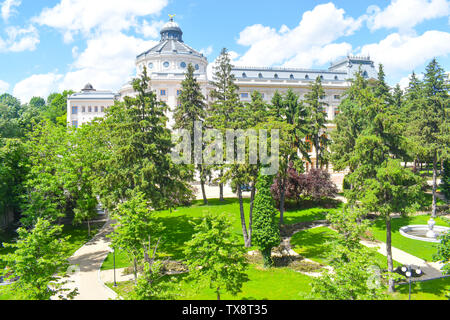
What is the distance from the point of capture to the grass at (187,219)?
25.5m

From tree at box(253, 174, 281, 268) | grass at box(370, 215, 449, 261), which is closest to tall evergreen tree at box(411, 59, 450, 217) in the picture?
grass at box(370, 215, 449, 261)

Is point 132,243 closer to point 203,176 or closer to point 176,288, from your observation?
point 176,288

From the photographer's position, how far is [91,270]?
2267cm

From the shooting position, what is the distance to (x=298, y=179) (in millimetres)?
35781

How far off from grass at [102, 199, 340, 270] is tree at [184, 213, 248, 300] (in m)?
7.59

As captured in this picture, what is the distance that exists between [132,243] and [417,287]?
1792cm

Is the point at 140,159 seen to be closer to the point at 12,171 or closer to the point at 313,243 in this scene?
the point at 12,171

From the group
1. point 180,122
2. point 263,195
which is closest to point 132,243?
point 263,195

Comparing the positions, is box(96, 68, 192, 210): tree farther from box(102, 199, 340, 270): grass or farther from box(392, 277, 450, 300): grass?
box(392, 277, 450, 300): grass

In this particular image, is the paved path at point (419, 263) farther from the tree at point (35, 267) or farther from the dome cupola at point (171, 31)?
the dome cupola at point (171, 31)

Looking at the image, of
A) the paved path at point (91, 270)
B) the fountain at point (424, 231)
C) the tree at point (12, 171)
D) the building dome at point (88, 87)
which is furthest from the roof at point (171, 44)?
the fountain at point (424, 231)

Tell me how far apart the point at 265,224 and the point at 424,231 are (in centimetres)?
1902

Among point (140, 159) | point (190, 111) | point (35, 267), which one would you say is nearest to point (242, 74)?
point (190, 111)

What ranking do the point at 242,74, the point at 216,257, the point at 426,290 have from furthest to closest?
the point at 242,74
the point at 426,290
the point at 216,257
